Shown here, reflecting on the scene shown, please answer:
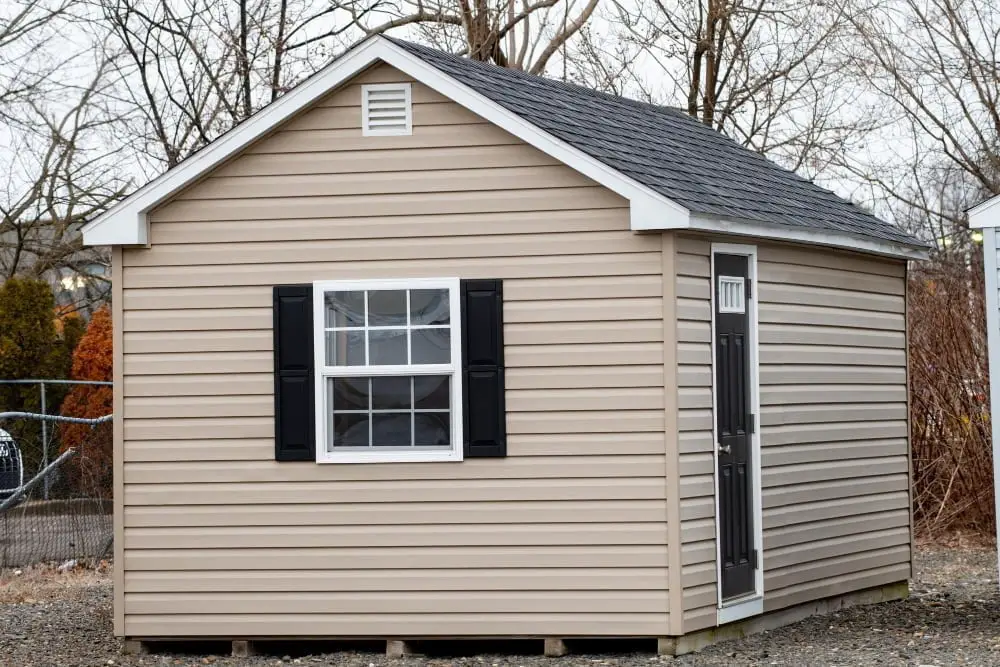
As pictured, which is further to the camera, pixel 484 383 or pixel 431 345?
pixel 431 345

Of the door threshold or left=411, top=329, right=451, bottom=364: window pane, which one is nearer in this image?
left=411, top=329, right=451, bottom=364: window pane

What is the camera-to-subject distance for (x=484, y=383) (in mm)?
9117

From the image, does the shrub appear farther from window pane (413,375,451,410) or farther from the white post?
the white post

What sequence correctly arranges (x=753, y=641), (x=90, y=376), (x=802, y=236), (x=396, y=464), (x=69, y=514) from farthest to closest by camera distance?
(x=90, y=376)
(x=69, y=514)
(x=802, y=236)
(x=753, y=641)
(x=396, y=464)

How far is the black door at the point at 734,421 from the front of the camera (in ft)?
31.1

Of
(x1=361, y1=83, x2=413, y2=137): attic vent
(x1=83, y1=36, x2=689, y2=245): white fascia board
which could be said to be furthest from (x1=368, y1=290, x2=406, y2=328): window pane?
(x1=83, y1=36, x2=689, y2=245): white fascia board

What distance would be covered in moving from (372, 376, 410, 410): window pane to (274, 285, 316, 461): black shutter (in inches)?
15.4

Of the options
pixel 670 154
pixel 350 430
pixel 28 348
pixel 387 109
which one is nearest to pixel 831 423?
pixel 670 154

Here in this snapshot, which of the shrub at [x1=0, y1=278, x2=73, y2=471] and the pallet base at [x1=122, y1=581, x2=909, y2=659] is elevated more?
the shrub at [x1=0, y1=278, x2=73, y2=471]

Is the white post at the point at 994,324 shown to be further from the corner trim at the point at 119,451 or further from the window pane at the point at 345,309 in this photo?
the corner trim at the point at 119,451

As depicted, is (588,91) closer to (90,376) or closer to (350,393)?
(350,393)

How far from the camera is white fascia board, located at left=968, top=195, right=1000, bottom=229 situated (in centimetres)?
919

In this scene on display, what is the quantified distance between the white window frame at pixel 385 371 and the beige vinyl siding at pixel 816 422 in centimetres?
136

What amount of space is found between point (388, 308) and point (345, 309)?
28cm
